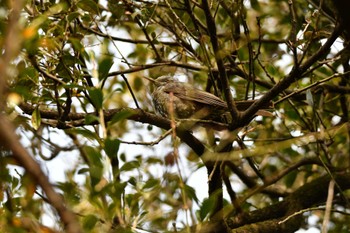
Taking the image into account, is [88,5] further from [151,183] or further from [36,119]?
[151,183]

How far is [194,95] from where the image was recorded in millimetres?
5512

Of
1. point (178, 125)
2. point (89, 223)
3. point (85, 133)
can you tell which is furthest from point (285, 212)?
point (89, 223)

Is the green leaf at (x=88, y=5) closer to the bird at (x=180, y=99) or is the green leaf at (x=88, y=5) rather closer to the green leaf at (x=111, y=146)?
the bird at (x=180, y=99)

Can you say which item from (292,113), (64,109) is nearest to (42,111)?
(64,109)

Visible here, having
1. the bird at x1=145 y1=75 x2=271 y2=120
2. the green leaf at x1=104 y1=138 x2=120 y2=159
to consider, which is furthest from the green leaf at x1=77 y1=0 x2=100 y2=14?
the green leaf at x1=104 y1=138 x2=120 y2=159

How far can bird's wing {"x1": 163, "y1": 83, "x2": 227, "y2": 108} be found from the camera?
4879mm

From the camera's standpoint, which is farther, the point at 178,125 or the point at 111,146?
the point at 178,125

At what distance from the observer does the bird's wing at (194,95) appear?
488 centimetres

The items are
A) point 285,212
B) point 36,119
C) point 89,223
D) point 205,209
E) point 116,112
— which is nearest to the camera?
point 89,223

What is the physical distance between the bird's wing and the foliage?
9 cm

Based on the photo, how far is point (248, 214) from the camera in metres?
4.62

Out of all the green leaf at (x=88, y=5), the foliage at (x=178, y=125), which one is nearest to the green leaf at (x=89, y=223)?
the foliage at (x=178, y=125)

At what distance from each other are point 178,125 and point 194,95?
1.36 m

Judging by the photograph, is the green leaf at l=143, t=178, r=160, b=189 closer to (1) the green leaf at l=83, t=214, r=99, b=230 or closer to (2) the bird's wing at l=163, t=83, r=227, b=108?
(1) the green leaf at l=83, t=214, r=99, b=230
